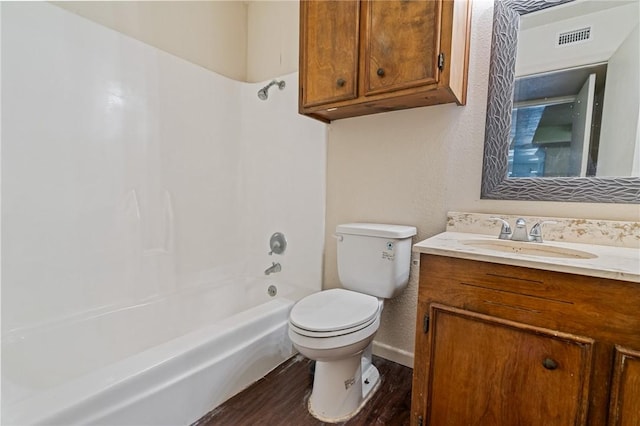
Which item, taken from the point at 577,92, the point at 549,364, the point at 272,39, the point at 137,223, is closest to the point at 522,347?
the point at 549,364

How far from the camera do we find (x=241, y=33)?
224cm

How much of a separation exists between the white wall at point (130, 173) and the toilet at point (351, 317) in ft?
1.44

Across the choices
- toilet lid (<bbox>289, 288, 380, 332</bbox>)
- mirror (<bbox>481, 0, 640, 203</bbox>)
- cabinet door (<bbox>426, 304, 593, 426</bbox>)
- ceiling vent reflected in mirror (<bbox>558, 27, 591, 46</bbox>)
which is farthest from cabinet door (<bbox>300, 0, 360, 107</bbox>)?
cabinet door (<bbox>426, 304, 593, 426</bbox>)

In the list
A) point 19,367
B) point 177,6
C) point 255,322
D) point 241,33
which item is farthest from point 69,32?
point 255,322

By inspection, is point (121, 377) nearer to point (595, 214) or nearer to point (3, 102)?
point (3, 102)

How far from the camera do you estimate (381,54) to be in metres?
1.30

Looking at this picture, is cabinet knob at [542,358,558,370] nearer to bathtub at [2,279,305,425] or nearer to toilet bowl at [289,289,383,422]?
toilet bowl at [289,289,383,422]

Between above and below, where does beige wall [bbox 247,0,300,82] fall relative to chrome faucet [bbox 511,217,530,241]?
above

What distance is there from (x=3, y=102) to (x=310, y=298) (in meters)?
1.57

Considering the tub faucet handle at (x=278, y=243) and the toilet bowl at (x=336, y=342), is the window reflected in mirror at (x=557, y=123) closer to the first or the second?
the toilet bowl at (x=336, y=342)

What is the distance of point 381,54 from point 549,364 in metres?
1.27

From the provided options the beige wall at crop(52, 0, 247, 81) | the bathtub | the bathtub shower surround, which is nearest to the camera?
the bathtub

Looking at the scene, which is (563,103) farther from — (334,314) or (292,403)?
(292,403)

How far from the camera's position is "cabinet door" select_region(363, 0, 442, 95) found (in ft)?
3.88
